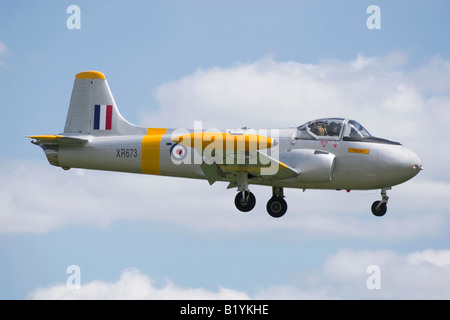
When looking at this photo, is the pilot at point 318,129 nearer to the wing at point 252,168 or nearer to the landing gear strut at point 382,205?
the wing at point 252,168

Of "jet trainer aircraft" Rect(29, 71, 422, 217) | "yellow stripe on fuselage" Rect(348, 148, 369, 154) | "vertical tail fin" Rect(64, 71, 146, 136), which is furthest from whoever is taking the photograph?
"vertical tail fin" Rect(64, 71, 146, 136)

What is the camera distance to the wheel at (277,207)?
24875mm

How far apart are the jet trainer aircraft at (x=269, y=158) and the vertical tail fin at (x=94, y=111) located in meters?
0.06

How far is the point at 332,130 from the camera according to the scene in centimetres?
2352

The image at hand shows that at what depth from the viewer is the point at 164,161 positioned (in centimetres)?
2419

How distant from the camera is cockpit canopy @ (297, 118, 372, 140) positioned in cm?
2344

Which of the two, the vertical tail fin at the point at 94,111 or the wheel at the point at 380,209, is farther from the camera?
the vertical tail fin at the point at 94,111

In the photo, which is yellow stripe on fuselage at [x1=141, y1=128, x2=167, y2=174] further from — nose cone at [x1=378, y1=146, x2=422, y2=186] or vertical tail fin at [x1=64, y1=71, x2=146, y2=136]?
nose cone at [x1=378, y1=146, x2=422, y2=186]

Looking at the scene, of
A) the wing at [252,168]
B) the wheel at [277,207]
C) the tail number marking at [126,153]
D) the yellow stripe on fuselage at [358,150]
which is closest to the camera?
the wing at [252,168]

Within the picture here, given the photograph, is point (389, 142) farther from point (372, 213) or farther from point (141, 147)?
point (141, 147)

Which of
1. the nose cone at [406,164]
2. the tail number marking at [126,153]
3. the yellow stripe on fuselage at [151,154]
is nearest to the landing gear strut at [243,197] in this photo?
the yellow stripe on fuselage at [151,154]

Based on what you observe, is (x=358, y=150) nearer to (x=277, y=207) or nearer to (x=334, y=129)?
(x=334, y=129)

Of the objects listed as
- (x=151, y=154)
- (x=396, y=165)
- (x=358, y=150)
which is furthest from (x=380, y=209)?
(x=151, y=154)

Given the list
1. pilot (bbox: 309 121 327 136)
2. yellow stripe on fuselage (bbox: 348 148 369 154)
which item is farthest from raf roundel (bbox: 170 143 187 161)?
yellow stripe on fuselage (bbox: 348 148 369 154)
